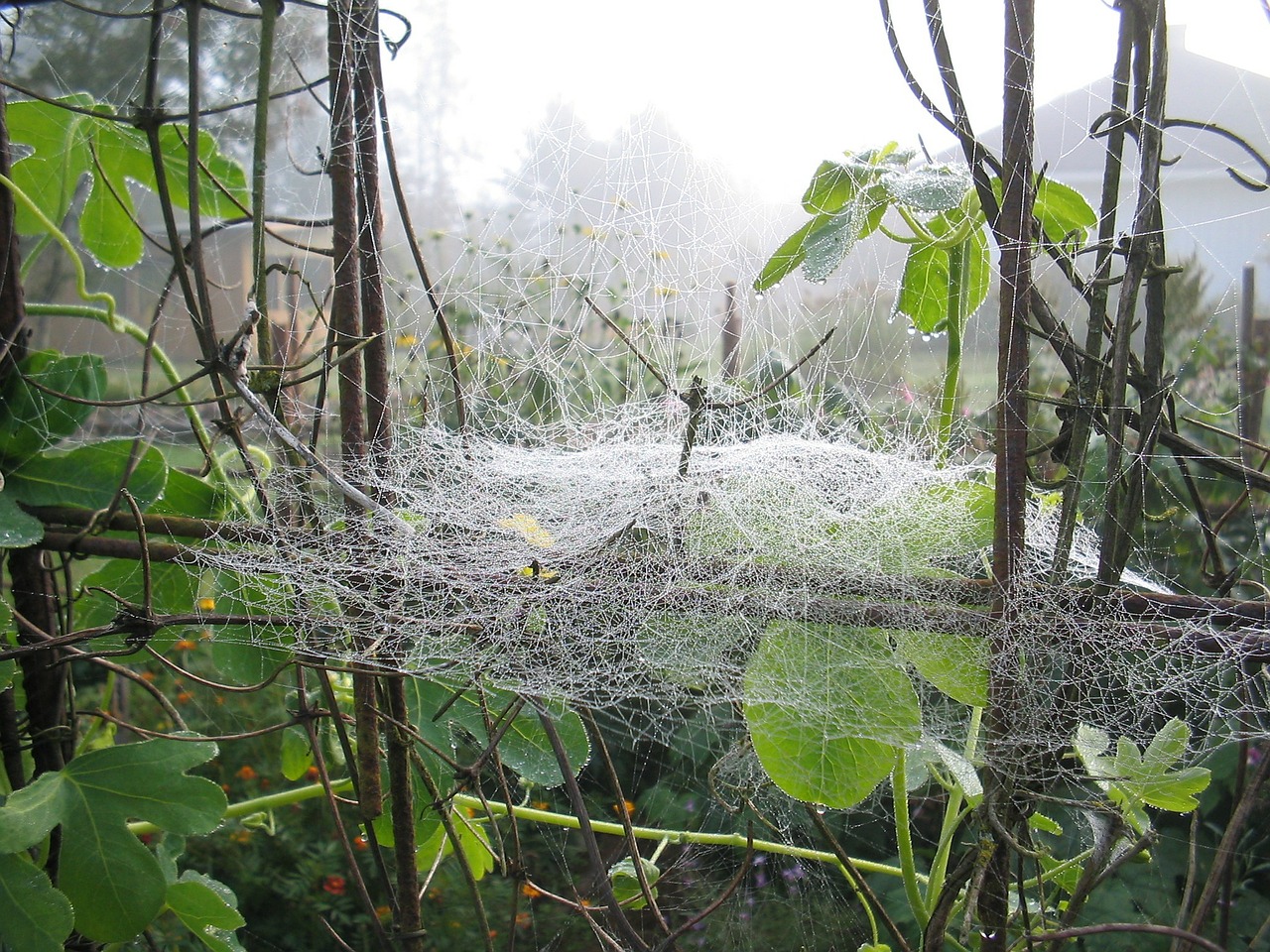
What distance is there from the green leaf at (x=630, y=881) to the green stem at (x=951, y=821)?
0.88ft

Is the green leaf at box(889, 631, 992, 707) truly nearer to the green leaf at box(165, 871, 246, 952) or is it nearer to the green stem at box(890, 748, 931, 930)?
the green stem at box(890, 748, 931, 930)

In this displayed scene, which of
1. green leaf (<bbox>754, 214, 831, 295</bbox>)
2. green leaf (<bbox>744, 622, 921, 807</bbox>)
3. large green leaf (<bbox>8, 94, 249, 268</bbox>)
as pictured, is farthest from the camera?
large green leaf (<bbox>8, 94, 249, 268</bbox>)

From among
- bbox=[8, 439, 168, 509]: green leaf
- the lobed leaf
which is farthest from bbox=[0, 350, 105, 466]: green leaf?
the lobed leaf

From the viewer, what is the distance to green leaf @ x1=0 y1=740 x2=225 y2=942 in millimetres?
648

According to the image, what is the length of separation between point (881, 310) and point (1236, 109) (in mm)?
312

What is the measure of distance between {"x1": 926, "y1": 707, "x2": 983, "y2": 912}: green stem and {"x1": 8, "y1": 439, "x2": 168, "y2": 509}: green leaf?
0.74 m

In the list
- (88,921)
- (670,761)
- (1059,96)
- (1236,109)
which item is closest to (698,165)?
(1059,96)

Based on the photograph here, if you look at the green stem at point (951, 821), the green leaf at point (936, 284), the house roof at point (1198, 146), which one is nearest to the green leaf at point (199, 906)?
the green stem at point (951, 821)

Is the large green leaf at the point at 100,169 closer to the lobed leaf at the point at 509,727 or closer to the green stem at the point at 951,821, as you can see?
the lobed leaf at the point at 509,727

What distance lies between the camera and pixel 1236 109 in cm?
65

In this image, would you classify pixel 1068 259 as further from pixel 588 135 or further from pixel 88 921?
pixel 88 921

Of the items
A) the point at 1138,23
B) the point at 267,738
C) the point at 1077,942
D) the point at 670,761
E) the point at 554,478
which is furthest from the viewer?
the point at 267,738

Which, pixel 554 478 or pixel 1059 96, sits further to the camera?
pixel 554 478

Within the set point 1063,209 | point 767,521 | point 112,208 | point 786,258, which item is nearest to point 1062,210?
point 1063,209
